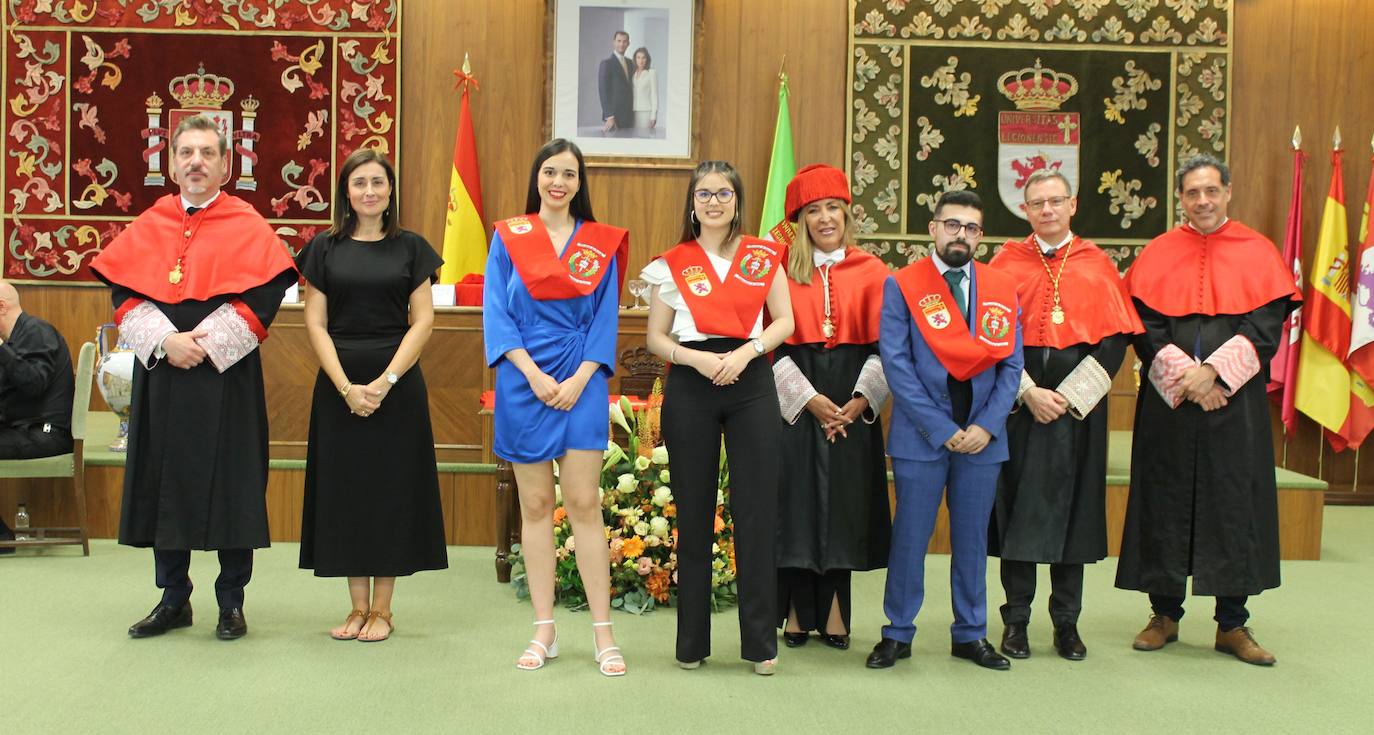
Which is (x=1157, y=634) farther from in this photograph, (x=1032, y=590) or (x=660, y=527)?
(x=660, y=527)

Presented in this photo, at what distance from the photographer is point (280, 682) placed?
11.1 feet

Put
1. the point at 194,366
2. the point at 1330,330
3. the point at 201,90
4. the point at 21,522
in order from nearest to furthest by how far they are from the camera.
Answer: the point at 194,366 → the point at 21,522 → the point at 1330,330 → the point at 201,90

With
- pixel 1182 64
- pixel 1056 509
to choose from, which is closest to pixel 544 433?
pixel 1056 509

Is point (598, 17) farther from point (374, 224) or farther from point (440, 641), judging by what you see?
point (440, 641)

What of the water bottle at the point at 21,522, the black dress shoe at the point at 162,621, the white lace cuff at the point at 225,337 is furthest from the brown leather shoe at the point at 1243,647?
the water bottle at the point at 21,522

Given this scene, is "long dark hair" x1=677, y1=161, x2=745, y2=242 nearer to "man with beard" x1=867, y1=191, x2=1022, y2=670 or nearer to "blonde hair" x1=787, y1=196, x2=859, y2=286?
"blonde hair" x1=787, y1=196, x2=859, y2=286

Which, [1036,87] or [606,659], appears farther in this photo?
[1036,87]

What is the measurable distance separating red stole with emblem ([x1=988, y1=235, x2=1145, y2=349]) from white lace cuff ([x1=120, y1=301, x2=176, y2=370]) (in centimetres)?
261

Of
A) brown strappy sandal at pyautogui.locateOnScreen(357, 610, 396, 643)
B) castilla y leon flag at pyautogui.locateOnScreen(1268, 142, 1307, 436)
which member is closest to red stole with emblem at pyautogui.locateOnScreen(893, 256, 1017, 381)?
brown strappy sandal at pyautogui.locateOnScreen(357, 610, 396, 643)

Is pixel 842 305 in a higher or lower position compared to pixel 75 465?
higher

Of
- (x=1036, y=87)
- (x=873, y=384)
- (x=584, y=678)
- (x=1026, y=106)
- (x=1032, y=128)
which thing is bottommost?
(x=584, y=678)

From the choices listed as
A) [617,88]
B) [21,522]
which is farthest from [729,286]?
[617,88]

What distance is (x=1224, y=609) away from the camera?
3.85 m

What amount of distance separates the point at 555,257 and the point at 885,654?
1546mm
